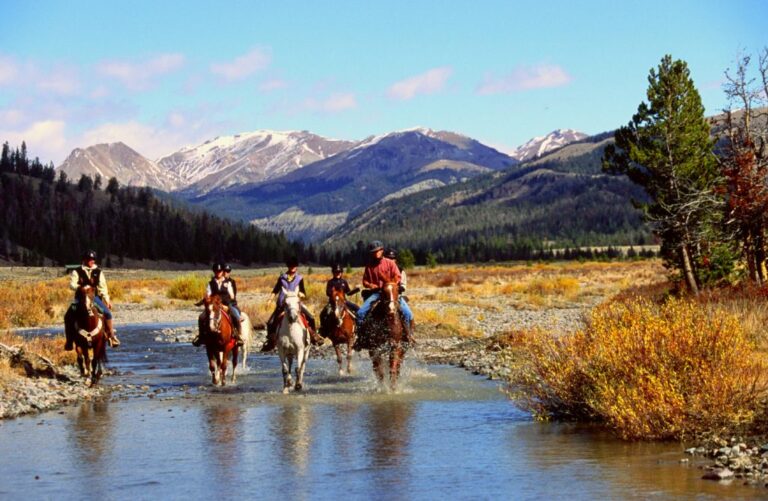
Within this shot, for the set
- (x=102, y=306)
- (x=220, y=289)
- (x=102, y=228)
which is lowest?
(x=102, y=306)

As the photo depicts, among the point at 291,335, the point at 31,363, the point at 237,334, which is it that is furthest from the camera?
the point at 237,334

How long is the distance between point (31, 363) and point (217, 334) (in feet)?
14.2

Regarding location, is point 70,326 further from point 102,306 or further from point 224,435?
point 224,435

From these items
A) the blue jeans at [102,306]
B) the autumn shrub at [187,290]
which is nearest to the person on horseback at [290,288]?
the blue jeans at [102,306]

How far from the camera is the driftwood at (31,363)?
2192cm

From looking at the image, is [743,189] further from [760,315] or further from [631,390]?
[631,390]

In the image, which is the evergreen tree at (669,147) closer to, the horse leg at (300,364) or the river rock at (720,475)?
the horse leg at (300,364)

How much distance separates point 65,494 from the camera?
11023 millimetres

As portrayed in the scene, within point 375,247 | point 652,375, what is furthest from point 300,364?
point 652,375

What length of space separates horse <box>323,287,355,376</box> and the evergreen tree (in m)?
18.7

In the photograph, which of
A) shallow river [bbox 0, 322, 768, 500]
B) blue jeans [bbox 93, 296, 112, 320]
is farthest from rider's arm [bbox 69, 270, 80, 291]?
shallow river [bbox 0, 322, 768, 500]

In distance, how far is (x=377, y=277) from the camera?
20.3 metres

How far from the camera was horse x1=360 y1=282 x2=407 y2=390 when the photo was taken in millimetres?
19844

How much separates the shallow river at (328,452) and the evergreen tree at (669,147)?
2271 centimetres
